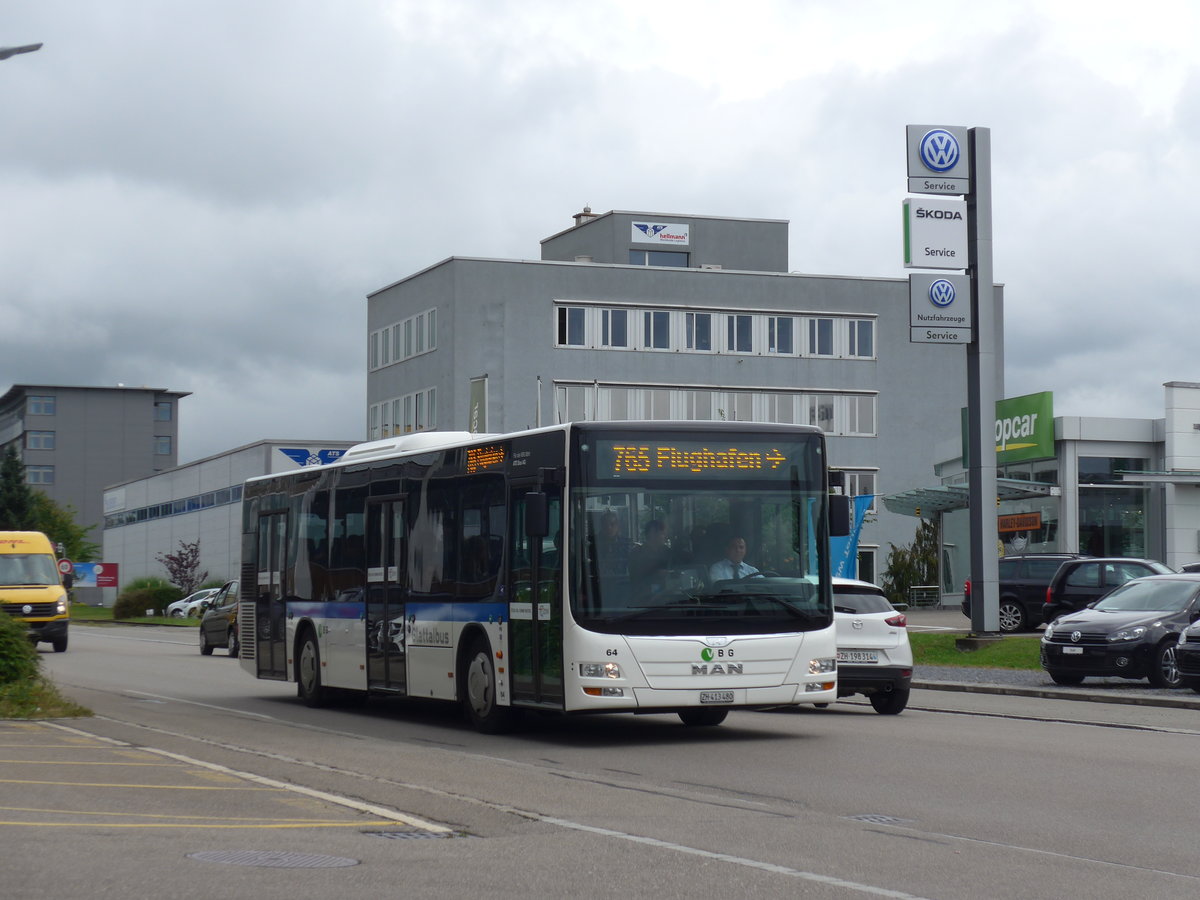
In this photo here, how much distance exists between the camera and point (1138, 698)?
2173 cm

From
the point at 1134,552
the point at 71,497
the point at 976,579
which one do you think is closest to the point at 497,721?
the point at 976,579

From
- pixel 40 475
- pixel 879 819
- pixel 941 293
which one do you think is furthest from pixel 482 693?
pixel 40 475

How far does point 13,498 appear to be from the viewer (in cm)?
12962

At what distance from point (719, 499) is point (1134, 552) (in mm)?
40361

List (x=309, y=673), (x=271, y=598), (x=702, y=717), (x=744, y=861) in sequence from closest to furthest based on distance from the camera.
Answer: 1. (x=744, y=861)
2. (x=702, y=717)
3. (x=309, y=673)
4. (x=271, y=598)

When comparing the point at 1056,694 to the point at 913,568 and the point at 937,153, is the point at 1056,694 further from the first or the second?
the point at 913,568

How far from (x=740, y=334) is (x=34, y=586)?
45482 mm

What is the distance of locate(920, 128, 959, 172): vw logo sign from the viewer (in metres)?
32.4

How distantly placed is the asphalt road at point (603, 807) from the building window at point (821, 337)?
5953 centimetres

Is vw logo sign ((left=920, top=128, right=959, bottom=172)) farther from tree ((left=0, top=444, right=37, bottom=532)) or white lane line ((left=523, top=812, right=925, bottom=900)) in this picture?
tree ((left=0, top=444, right=37, bottom=532))

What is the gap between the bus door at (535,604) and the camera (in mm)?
15227

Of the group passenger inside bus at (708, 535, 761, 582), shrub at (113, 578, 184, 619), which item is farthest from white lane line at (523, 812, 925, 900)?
shrub at (113, 578, 184, 619)

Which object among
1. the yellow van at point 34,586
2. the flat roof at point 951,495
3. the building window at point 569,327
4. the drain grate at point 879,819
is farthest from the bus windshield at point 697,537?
the building window at point 569,327

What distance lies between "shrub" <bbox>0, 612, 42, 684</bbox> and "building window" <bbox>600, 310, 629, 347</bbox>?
191ft
